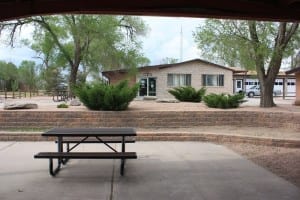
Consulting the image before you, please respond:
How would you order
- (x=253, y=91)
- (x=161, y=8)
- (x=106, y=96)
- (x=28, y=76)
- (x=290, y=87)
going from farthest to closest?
(x=28, y=76), (x=290, y=87), (x=253, y=91), (x=106, y=96), (x=161, y=8)

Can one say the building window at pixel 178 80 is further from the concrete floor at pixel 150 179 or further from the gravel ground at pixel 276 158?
the concrete floor at pixel 150 179

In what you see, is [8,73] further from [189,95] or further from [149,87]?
[189,95]

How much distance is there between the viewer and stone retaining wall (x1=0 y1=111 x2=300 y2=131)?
14.9 metres

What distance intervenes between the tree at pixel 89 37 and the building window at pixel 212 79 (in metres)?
7.14

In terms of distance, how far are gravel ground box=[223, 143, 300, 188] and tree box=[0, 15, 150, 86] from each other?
959 inches

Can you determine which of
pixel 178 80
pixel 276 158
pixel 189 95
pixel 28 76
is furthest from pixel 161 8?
pixel 28 76

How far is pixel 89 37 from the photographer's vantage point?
118 ft

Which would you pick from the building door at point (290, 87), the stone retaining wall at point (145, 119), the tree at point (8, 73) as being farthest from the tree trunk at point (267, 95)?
the tree at point (8, 73)

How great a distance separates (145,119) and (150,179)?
783 cm

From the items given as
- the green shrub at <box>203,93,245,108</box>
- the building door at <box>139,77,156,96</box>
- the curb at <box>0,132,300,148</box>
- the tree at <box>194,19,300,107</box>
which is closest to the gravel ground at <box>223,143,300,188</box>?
the curb at <box>0,132,300,148</box>

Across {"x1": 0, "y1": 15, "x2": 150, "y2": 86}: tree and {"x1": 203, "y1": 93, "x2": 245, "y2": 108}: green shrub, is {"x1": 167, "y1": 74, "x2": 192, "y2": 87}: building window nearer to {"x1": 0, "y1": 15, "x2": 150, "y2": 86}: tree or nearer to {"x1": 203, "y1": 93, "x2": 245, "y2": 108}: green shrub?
{"x1": 0, "y1": 15, "x2": 150, "y2": 86}: tree

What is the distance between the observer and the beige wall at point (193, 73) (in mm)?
42750

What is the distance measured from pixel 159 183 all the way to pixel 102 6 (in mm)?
3114

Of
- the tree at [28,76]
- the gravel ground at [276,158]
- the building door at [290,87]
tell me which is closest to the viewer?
→ the gravel ground at [276,158]
